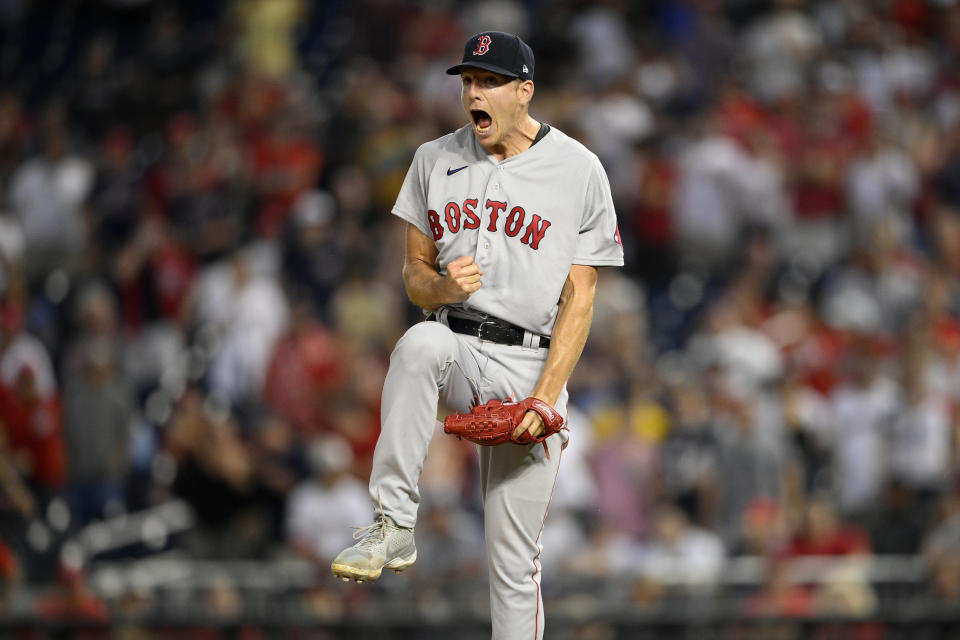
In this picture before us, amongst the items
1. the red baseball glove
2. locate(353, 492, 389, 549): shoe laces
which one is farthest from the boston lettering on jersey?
locate(353, 492, 389, 549): shoe laces

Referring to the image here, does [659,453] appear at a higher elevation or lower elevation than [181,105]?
lower

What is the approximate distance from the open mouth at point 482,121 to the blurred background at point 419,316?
14.6 feet

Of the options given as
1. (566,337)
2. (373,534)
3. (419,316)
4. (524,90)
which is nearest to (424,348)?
(566,337)

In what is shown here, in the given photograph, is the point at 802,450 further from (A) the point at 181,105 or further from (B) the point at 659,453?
(A) the point at 181,105

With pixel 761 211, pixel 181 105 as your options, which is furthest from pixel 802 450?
pixel 181 105

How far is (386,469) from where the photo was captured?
176 inches

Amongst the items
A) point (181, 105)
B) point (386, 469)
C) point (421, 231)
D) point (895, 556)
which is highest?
point (181, 105)

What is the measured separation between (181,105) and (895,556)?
6.93m

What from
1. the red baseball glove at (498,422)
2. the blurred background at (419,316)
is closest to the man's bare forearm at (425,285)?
the red baseball glove at (498,422)

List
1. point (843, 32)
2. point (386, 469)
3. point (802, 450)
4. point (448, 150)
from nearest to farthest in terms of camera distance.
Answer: point (386, 469), point (448, 150), point (802, 450), point (843, 32)

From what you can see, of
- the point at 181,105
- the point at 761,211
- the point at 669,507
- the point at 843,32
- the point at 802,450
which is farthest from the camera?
the point at 843,32

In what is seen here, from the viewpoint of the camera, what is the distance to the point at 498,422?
14.4ft

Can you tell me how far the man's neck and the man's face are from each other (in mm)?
86

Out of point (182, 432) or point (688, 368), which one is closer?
point (182, 432)
